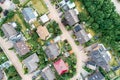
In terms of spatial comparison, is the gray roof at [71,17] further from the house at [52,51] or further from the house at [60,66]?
the house at [60,66]

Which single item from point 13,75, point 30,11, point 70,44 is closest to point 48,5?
point 30,11

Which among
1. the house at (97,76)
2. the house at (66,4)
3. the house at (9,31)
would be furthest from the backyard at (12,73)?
the house at (66,4)

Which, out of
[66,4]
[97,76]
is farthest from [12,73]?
[66,4]

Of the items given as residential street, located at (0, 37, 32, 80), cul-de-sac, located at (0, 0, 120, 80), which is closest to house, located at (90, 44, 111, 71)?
cul-de-sac, located at (0, 0, 120, 80)

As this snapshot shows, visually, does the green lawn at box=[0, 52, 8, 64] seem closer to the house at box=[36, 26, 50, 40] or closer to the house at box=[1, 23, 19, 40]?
the house at box=[1, 23, 19, 40]

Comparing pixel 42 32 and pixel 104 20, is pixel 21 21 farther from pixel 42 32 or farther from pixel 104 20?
pixel 104 20
